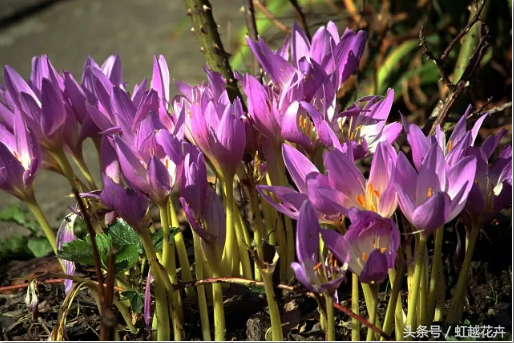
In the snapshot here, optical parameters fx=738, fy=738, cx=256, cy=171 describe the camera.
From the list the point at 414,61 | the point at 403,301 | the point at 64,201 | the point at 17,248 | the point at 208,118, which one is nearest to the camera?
the point at 208,118

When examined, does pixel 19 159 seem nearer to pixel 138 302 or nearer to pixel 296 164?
pixel 138 302

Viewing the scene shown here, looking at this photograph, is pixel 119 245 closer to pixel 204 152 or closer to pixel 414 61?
pixel 204 152

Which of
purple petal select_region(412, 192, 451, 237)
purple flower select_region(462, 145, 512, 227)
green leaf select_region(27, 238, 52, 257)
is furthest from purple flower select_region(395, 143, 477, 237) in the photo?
green leaf select_region(27, 238, 52, 257)

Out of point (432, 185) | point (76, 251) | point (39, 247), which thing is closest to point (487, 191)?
point (432, 185)

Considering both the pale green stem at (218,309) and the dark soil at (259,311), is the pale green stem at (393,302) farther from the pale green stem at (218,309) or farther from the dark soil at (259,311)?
the pale green stem at (218,309)

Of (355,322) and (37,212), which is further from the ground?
(37,212)

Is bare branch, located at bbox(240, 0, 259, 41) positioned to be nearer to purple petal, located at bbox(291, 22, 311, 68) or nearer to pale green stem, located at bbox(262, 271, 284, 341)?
purple petal, located at bbox(291, 22, 311, 68)

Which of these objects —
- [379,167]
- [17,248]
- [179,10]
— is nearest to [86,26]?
[179,10]
